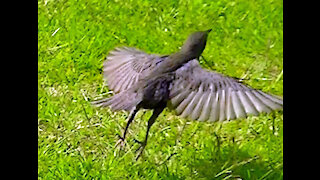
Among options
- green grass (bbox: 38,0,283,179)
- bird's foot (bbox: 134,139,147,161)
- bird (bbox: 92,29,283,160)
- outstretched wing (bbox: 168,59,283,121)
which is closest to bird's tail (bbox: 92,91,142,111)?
bird (bbox: 92,29,283,160)

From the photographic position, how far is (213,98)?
345 cm

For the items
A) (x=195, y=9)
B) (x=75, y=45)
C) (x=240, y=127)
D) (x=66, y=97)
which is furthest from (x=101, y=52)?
(x=240, y=127)

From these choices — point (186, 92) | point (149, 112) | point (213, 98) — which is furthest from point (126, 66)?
point (213, 98)

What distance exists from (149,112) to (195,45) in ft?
2.31

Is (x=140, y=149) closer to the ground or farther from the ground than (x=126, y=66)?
closer to the ground

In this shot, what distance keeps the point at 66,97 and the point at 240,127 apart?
A: 48.7 inches

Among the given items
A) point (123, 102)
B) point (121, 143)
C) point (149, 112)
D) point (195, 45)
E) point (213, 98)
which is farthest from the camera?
point (149, 112)

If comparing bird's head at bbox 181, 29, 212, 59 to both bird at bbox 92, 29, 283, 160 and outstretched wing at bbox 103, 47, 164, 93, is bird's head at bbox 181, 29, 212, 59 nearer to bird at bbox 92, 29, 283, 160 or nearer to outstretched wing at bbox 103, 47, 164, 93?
bird at bbox 92, 29, 283, 160

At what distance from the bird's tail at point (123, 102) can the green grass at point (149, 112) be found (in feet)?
1.76

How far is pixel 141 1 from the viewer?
17.4ft

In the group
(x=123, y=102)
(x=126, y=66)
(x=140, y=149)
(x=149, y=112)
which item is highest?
(x=126, y=66)

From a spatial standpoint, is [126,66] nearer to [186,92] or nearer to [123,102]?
[123,102]

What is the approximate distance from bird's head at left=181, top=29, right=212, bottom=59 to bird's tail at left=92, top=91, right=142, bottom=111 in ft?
1.48

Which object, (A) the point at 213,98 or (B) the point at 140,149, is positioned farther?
(B) the point at 140,149
